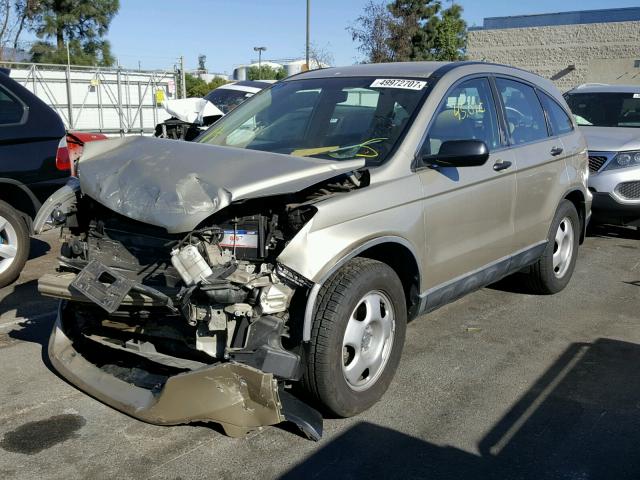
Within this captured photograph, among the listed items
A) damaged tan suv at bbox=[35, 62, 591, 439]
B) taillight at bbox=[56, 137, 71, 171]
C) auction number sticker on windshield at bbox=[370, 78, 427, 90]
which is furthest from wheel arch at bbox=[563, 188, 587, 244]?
taillight at bbox=[56, 137, 71, 171]

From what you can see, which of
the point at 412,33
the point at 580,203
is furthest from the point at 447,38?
the point at 580,203

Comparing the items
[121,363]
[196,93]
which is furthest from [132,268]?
[196,93]

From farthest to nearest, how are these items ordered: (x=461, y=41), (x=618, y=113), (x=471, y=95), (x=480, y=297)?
(x=461, y=41)
(x=618, y=113)
(x=480, y=297)
(x=471, y=95)

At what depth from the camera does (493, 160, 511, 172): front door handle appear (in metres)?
4.70

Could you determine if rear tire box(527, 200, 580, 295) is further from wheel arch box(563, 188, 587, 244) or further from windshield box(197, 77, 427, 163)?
windshield box(197, 77, 427, 163)

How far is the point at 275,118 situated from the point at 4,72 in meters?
3.19

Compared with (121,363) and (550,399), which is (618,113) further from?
(121,363)

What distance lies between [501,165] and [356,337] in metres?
1.90

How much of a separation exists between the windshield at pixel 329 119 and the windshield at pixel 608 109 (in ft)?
19.0

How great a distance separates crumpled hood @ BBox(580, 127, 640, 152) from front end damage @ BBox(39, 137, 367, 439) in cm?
568

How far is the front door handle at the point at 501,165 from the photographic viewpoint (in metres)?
4.70

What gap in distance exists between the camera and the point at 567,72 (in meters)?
39.6

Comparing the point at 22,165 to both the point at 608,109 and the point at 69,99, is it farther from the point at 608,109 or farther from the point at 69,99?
the point at 69,99

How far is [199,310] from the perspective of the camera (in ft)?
10.4
